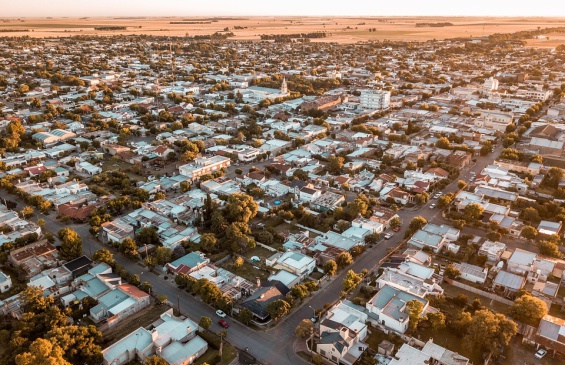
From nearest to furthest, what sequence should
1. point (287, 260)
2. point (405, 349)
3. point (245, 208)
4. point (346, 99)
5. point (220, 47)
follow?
point (405, 349) < point (287, 260) < point (245, 208) < point (346, 99) < point (220, 47)

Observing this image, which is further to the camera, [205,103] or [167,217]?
[205,103]

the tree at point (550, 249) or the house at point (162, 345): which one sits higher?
the tree at point (550, 249)

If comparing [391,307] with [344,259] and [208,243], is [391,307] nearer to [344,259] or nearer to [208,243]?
[344,259]

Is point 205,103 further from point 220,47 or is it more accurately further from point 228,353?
point 220,47

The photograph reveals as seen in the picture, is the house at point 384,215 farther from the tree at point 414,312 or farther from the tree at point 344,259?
the tree at point 414,312

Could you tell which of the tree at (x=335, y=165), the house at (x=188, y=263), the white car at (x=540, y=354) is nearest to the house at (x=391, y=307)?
the white car at (x=540, y=354)

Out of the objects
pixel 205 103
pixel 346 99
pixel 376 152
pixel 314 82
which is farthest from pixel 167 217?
pixel 314 82
